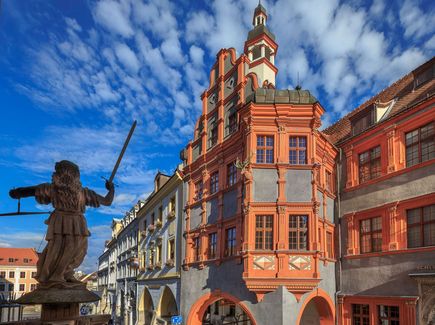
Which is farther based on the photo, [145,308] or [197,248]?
[145,308]


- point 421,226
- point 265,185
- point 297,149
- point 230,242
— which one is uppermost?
point 297,149

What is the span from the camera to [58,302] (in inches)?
141

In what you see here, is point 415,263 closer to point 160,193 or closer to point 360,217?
point 360,217

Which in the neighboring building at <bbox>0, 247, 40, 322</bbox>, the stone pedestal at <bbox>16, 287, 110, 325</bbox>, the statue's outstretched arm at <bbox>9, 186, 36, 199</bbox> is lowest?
the neighboring building at <bbox>0, 247, 40, 322</bbox>

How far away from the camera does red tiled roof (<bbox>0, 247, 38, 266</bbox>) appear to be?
82125 millimetres

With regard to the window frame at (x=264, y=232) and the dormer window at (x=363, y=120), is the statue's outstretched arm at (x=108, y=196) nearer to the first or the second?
the window frame at (x=264, y=232)

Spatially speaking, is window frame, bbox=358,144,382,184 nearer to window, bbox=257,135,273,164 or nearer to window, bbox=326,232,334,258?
window, bbox=326,232,334,258

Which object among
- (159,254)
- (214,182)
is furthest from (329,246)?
(159,254)

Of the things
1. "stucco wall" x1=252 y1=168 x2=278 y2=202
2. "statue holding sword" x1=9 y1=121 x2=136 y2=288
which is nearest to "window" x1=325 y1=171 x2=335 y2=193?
"stucco wall" x1=252 y1=168 x2=278 y2=202

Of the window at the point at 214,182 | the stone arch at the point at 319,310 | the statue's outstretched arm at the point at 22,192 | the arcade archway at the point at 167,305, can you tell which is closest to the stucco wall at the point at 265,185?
the window at the point at 214,182

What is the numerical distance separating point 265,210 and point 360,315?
6698 mm

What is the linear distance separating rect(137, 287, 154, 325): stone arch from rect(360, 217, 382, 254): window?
1984 centimetres

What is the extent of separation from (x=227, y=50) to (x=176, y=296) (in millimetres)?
15671

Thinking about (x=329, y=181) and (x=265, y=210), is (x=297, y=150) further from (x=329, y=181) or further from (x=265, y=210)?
(x=329, y=181)
